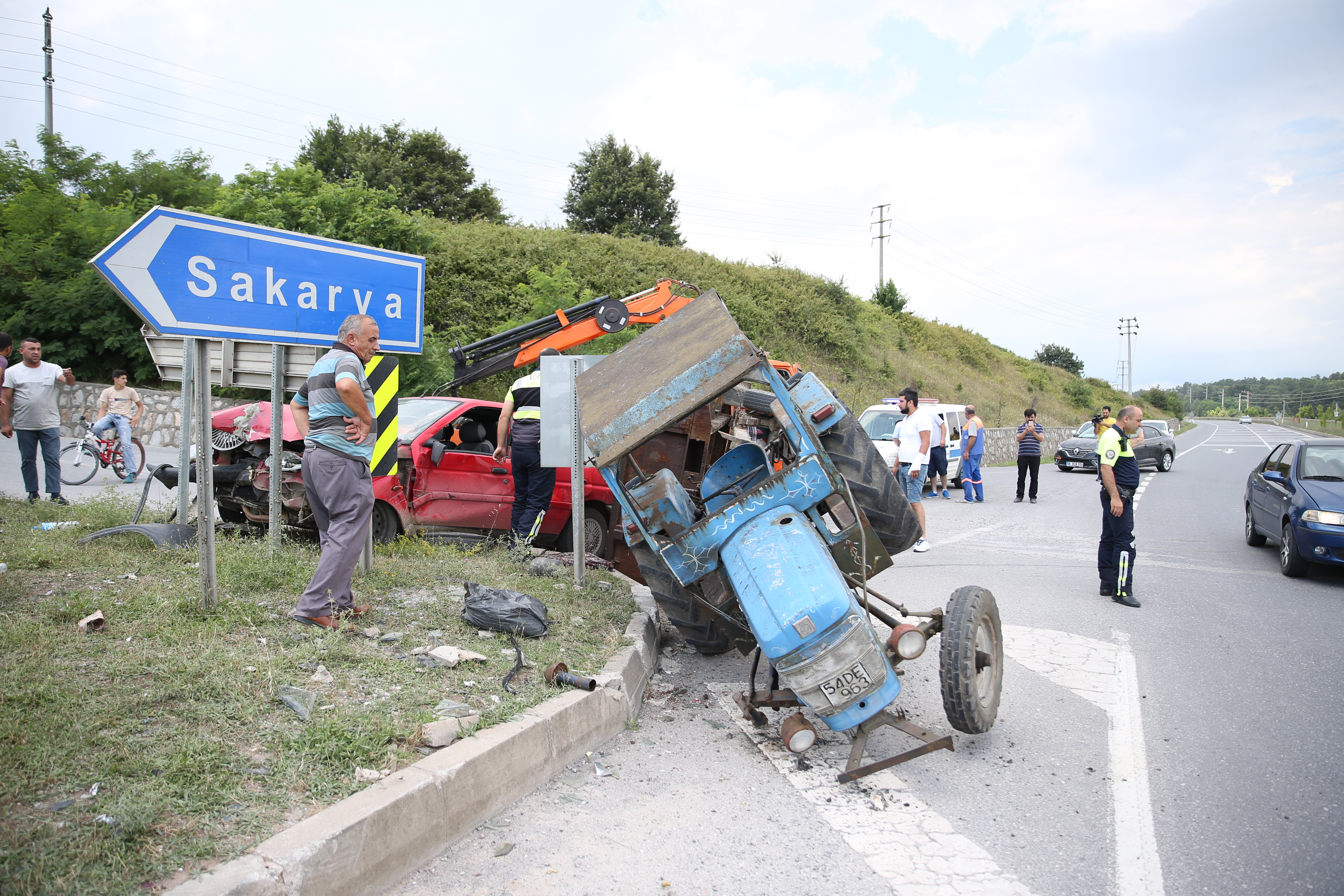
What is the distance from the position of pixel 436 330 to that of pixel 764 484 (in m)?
15.3

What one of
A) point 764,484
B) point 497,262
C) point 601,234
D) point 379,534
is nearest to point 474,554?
point 379,534

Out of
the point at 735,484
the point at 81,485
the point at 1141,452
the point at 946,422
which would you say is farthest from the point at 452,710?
the point at 1141,452

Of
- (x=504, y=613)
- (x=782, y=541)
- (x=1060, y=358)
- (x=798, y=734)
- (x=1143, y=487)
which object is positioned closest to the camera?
(x=798, y=734)

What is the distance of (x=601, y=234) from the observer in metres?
26.9

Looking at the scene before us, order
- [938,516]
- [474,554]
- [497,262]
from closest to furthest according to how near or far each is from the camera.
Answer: [474,554] → [938,516] → [497,262]

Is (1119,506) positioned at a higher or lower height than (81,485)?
higher

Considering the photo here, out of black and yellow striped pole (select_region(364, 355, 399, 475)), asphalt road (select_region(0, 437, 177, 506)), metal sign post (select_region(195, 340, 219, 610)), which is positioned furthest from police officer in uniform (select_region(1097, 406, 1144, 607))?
asphalt road (select_region(0, 437, 177, 506))

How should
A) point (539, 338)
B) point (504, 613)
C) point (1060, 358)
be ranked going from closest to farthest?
point (504, 613) < point (539, 338) < point (1060, 358)

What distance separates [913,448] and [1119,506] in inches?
129

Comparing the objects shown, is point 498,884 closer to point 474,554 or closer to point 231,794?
point 231,794

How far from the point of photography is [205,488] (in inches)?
175

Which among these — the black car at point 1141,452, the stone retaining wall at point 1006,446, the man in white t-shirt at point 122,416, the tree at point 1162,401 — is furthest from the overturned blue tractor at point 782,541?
the tree at point 1162,401

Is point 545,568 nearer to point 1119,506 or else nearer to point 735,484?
point 735,484

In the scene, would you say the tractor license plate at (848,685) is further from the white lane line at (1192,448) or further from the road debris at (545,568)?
the white lane line at (1192,448)
